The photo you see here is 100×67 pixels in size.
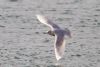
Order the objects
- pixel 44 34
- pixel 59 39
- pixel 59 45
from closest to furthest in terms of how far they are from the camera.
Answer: pixel 59 45 < pixel 59 39 < pixel 44 34

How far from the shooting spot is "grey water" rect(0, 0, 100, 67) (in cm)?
1723

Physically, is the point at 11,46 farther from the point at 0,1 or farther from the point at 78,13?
the point at 0,1

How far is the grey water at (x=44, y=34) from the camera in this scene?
17234mm

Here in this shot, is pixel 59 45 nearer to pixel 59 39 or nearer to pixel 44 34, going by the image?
pixel 59 39

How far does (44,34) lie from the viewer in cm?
2000

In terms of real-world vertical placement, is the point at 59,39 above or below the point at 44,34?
above

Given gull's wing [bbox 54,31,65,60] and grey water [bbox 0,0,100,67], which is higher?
gull's wing [bbox 54,31,65,60]

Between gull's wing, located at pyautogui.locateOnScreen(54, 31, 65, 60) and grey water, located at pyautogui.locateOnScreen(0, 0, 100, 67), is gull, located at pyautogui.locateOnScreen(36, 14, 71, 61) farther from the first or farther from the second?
grey water, located at pyautogui.locateOnScreen(0, 0, 100, 67)

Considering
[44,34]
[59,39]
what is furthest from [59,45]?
[44,34]

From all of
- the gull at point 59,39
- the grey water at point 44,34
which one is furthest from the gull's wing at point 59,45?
the grey water at point 44,34

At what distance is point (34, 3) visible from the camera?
2494 centimetres

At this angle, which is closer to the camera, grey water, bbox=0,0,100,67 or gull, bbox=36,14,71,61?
gull, bbox=36,14,71,61

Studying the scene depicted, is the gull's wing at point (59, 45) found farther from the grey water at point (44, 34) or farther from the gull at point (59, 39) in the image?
the grey water at point (44, 34)

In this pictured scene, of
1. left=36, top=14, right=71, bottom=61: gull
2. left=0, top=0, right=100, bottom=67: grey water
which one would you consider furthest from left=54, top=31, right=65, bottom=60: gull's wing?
left=0, top=0, right=100, bottom=67: grey water
